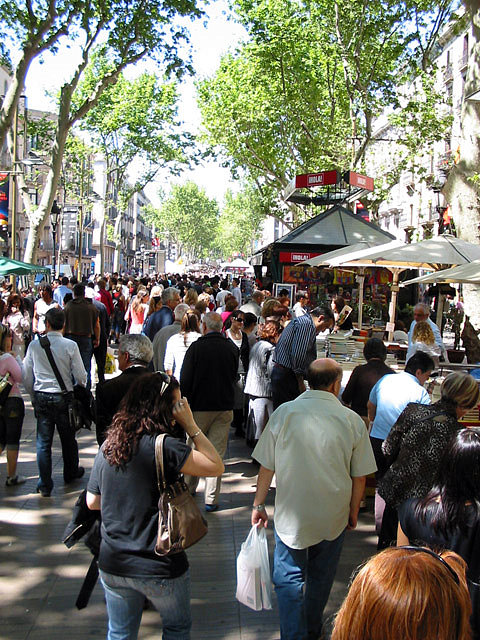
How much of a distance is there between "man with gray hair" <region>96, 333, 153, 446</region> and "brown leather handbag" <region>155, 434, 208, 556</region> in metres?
1.60

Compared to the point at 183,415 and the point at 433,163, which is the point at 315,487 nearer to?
the point at 183,415

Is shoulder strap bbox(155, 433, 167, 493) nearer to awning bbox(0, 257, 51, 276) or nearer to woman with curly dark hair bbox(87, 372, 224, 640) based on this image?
woman with curly dark hair bbox(87, 372, 224, 640)

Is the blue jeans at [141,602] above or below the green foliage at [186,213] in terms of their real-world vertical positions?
below

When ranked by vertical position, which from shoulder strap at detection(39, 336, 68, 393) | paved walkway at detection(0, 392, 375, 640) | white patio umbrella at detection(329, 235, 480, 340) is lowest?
paved walkway at detection(0, 392, 375, 640)

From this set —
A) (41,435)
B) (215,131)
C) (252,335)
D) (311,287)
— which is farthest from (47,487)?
(215,131)

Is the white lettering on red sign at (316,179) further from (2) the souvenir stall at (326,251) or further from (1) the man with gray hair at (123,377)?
(1) the man with gray hair at (123,377)

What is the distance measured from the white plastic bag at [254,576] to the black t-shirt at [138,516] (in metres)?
0.66

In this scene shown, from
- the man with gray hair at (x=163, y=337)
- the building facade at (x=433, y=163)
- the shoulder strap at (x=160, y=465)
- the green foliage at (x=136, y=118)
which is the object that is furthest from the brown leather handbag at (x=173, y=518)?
the green foliage at (x=136, y=118)

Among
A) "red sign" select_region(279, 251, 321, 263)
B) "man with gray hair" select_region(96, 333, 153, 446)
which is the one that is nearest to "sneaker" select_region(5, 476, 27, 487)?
"man with gray hair" select_region(96, 333, 153, 446)

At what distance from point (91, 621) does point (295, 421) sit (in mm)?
1859

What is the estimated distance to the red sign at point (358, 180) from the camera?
50.8 feet

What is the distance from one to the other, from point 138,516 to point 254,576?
938 mm

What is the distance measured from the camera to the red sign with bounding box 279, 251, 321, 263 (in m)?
16.6

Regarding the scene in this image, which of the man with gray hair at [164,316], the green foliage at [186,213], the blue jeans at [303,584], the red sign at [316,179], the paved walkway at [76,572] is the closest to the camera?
the blue jeans at [303,584]
